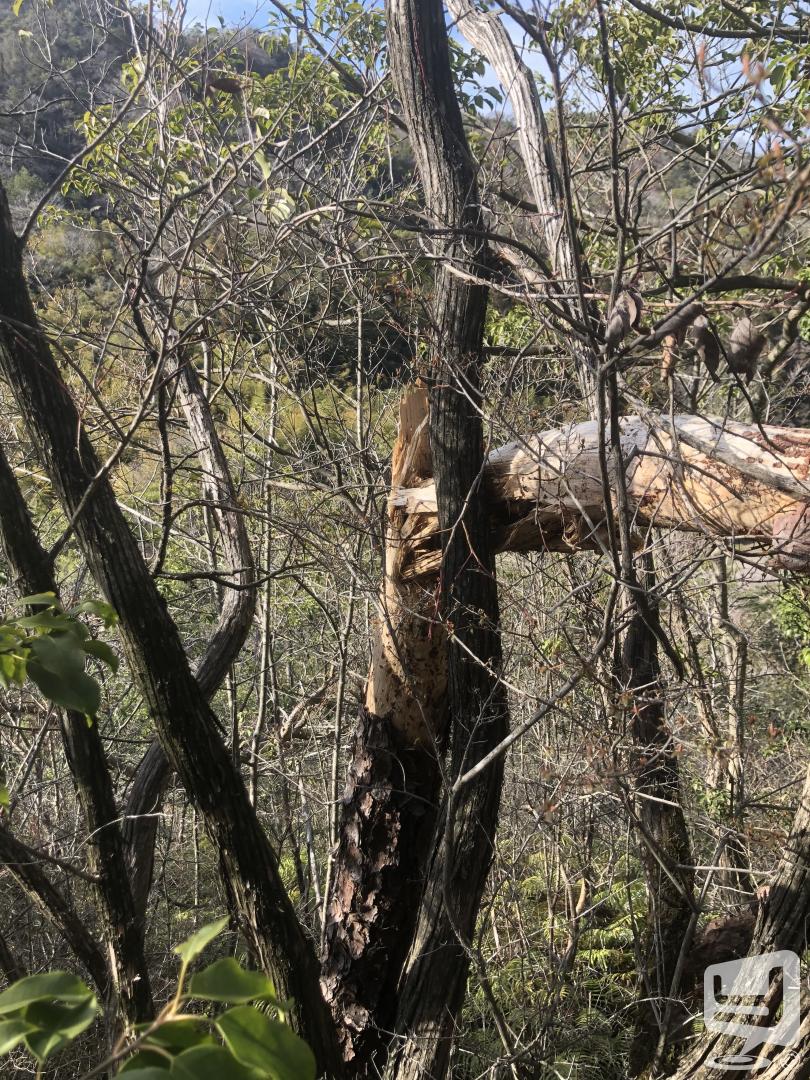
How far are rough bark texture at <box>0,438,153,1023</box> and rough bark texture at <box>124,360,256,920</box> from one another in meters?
0.18

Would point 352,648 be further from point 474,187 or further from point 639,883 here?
point 474,187

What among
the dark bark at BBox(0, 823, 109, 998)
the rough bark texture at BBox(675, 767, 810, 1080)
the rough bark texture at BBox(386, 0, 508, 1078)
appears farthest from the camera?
the rough bark texture at BBox(386, 0, 508, 1078)

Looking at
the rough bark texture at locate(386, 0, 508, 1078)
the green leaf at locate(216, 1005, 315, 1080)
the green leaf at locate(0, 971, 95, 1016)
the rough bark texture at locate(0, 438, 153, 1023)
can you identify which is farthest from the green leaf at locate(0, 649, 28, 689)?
the rough bark texture at locate(386, 0, 508, 1078)

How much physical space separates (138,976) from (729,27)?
220 inches

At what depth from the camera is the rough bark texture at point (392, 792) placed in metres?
3.21

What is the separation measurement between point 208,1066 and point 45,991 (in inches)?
5.3

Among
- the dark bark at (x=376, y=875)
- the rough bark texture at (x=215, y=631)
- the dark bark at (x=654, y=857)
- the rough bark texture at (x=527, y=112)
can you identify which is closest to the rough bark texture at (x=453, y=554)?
the dark bark at (x=376, y=875)

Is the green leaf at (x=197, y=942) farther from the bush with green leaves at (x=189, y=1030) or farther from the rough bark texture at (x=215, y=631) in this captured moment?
the rough bark texture at (x=215, y=631)

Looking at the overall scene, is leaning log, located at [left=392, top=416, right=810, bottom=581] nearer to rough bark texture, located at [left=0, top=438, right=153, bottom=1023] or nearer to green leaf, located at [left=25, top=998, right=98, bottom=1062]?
rough bark texture, located at [left=0, top=438, right=153, bottom=1023]

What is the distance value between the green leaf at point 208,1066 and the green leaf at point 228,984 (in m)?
0.03

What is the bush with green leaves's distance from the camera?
51 centimetres

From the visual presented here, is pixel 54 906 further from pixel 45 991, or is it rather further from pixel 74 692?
pixel 45 991

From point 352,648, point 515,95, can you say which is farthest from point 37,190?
point 515,95

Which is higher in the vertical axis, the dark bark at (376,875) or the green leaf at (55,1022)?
the green leaf at (55,1022)
